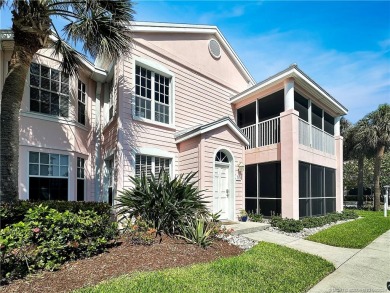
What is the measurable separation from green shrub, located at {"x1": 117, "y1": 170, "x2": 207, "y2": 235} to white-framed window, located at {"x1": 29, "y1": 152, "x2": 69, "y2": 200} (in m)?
3.47

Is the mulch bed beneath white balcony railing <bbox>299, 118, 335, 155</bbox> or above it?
beneath

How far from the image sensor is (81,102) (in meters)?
11.2

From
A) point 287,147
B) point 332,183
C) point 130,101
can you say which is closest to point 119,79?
point 130,101

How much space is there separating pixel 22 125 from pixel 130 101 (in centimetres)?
374

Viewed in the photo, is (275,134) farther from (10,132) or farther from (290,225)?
(10,132)

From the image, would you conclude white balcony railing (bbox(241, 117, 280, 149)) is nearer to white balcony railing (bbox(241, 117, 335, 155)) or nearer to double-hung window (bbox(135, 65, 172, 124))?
white balcony railing (bbox(241, 117, 335, 155))

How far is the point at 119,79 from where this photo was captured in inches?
379

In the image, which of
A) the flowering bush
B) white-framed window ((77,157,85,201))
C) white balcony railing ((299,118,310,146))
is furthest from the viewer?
white balcony railing ((299,118,310,146))

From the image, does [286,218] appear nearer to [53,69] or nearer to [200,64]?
[200,64]

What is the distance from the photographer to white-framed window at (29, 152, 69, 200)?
362 inches

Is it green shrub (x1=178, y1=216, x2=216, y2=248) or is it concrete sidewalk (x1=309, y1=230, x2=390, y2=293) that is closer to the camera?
concrete sidewalk (x1=309, y1=230, x2=390, y2=293)

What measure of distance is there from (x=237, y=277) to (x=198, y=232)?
209cm

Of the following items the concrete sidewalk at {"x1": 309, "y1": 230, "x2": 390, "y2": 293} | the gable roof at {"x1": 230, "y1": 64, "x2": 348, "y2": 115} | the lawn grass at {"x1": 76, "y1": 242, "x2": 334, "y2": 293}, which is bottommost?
the concrete sidewalk at {"x1": 309, "y1": 230, "x2": 390, "y2": 293}

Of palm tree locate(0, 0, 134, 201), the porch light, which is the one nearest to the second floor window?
palm tree locate(0, 0, 134, 201)
